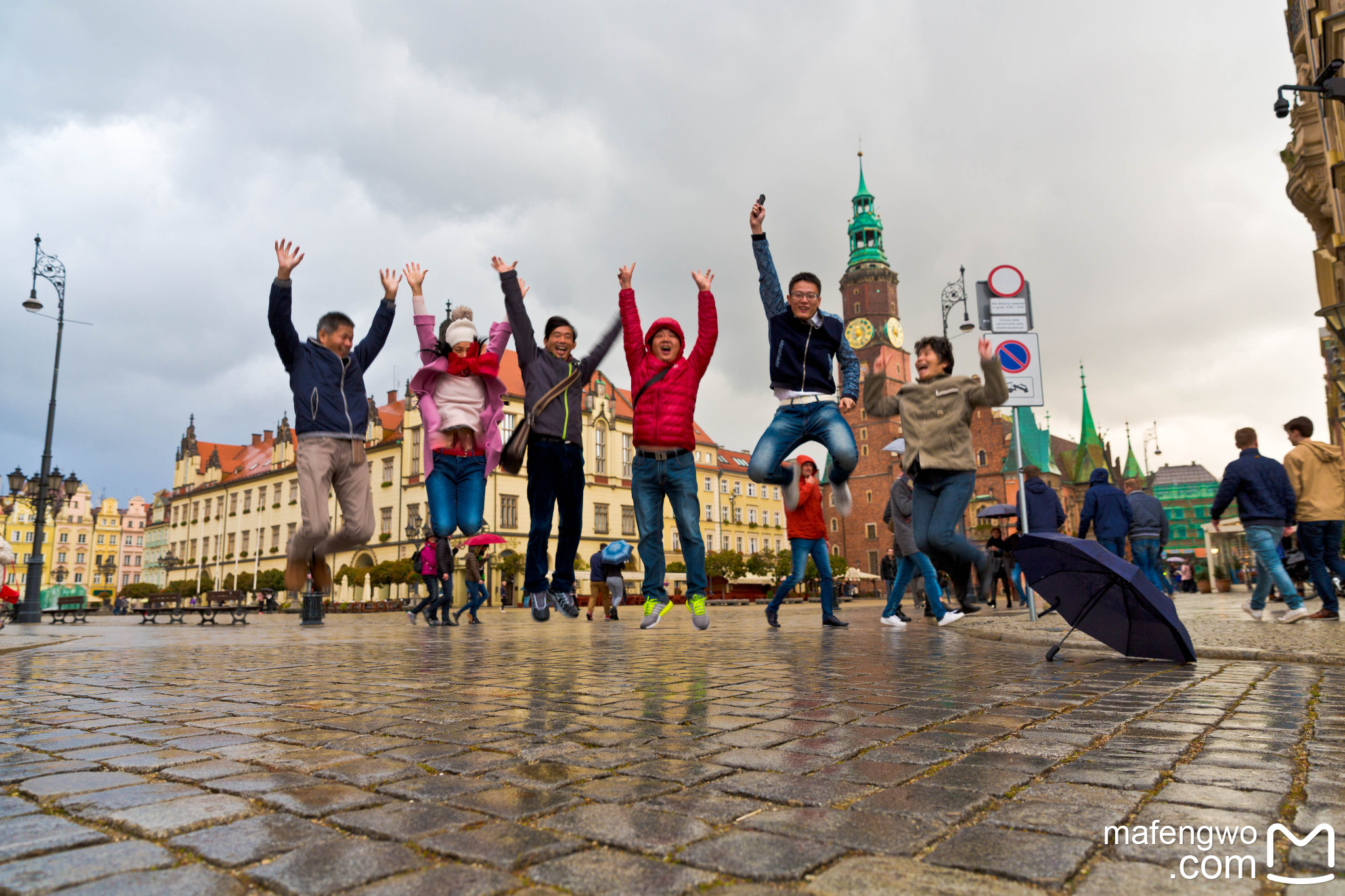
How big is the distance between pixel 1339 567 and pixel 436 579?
1209cm

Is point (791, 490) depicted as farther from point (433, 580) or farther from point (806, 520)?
point (433, 580)

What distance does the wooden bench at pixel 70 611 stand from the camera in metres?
24.7

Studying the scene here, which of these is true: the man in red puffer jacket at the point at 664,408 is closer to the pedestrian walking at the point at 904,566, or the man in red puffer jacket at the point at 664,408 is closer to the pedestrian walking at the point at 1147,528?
Result: the pedestrian walking at the point at 904,566

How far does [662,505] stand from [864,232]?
311 feet

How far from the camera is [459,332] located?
7.69 metres

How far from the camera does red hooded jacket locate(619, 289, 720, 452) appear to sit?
7.35m

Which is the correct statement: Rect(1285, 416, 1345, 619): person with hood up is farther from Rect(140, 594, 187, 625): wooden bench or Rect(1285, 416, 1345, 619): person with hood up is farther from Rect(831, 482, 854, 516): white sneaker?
Rect(140, 594, 187, 625): wooden bench

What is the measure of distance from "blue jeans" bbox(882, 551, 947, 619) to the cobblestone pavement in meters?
4.80

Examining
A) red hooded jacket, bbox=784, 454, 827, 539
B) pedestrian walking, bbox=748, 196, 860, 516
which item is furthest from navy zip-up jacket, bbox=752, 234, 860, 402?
red hooded jacket, bbox=784, 454, 827, 539

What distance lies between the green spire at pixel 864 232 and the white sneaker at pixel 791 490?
90.0m

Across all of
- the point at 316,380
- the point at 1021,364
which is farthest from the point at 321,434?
the point at 1021,364

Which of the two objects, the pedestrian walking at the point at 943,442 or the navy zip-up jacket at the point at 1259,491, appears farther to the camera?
the navy zip-up jacket at the point at 1259,491

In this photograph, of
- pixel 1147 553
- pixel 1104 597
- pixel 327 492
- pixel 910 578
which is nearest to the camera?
pixel 1104 597

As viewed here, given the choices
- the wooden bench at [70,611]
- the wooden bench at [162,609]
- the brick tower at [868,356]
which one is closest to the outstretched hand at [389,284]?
the wooden bench at [162,609]
